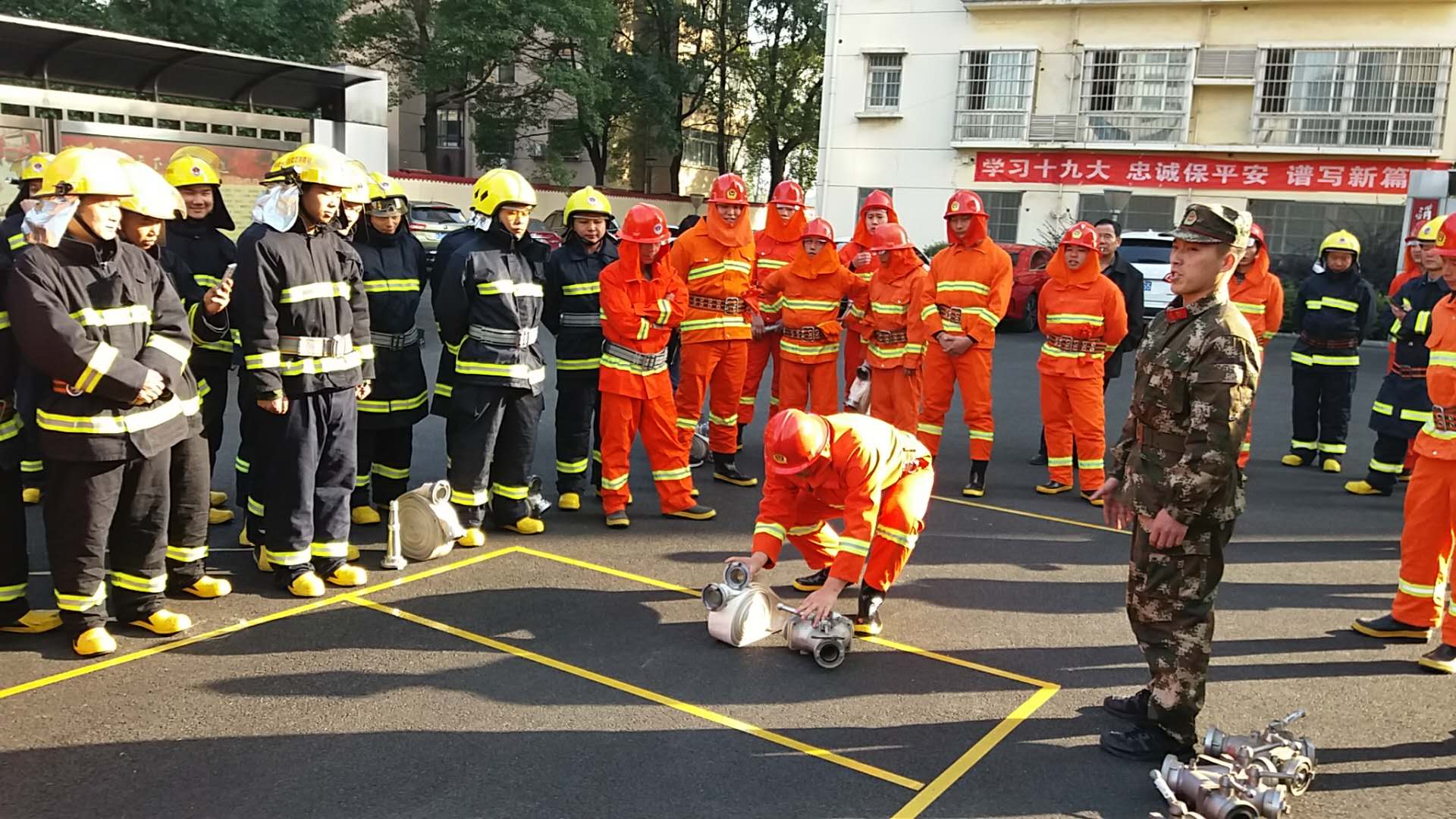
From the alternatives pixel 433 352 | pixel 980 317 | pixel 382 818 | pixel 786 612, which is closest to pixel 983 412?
pixel 980 317

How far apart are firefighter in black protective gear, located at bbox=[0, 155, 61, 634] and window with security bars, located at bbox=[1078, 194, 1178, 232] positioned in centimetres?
2557

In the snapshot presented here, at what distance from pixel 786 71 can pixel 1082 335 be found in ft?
109

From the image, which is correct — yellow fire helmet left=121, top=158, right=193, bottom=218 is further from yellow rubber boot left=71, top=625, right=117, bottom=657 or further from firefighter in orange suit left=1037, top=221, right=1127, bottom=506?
firefighter in orange suit left=1037, top=221, right=1127, bottom=506

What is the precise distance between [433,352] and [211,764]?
11189 millimetres

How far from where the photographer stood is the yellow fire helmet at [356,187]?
570cm

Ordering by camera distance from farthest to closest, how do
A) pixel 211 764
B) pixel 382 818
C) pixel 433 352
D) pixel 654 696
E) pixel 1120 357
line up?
pixel 433 352 < pixel 1120 357 < pixel 654 696 < pixel 211 764 < pixel 382 818

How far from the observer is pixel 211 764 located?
3996 mm

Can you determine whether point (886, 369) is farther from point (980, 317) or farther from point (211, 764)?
point (211, 764)

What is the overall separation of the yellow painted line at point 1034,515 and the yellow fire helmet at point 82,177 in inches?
233

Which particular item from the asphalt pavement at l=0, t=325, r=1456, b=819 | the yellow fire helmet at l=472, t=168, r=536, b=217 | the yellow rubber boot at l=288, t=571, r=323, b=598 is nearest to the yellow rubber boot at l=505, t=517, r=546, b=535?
the asphalt pavement at l=0, t=325, r=1456, b=819

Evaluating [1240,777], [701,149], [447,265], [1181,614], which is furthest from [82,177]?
[701,149]

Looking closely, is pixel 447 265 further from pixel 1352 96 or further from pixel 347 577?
pixel 1352 96

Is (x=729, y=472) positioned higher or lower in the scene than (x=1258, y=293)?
lower

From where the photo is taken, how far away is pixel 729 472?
870cm
